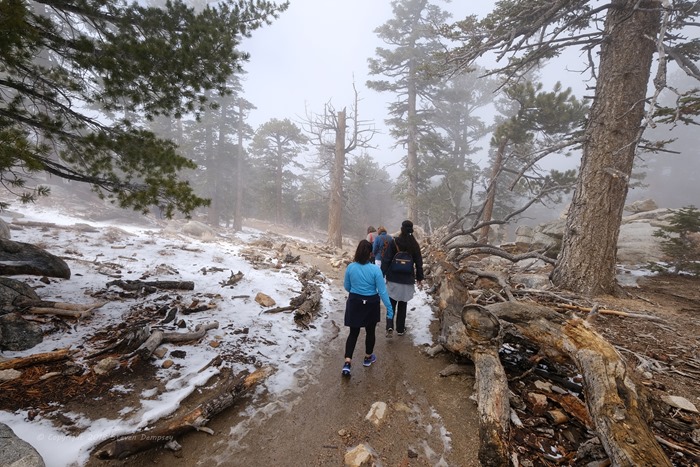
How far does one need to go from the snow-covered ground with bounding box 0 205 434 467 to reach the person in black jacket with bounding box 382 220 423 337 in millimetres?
618

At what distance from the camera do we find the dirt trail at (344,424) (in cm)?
297

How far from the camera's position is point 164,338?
4539 mm

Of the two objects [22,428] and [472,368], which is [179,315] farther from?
[472,368]

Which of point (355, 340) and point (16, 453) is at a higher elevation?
point (355, 340)

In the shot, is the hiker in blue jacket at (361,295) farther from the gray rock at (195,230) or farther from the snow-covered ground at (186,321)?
the gray rock at (195,230)

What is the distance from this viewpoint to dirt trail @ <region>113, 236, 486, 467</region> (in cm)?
297

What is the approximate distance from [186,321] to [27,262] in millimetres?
3357

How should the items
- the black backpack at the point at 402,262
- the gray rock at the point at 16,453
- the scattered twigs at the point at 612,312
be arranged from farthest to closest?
the black backpack at the point at 402,262 → the scattered twigs at the point at 612,312 → the gray rock at the point at 16,453

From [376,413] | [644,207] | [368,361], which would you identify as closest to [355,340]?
Result: [368,361]

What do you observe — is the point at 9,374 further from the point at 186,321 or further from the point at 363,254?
the point at 363,254

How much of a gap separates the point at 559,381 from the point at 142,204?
678 centimetres

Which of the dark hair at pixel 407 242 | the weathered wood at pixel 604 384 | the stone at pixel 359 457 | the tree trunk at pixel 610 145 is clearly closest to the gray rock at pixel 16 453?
the stone at pixel 359 457

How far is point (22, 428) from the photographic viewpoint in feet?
8.86

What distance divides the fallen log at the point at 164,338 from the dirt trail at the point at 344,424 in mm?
1649
